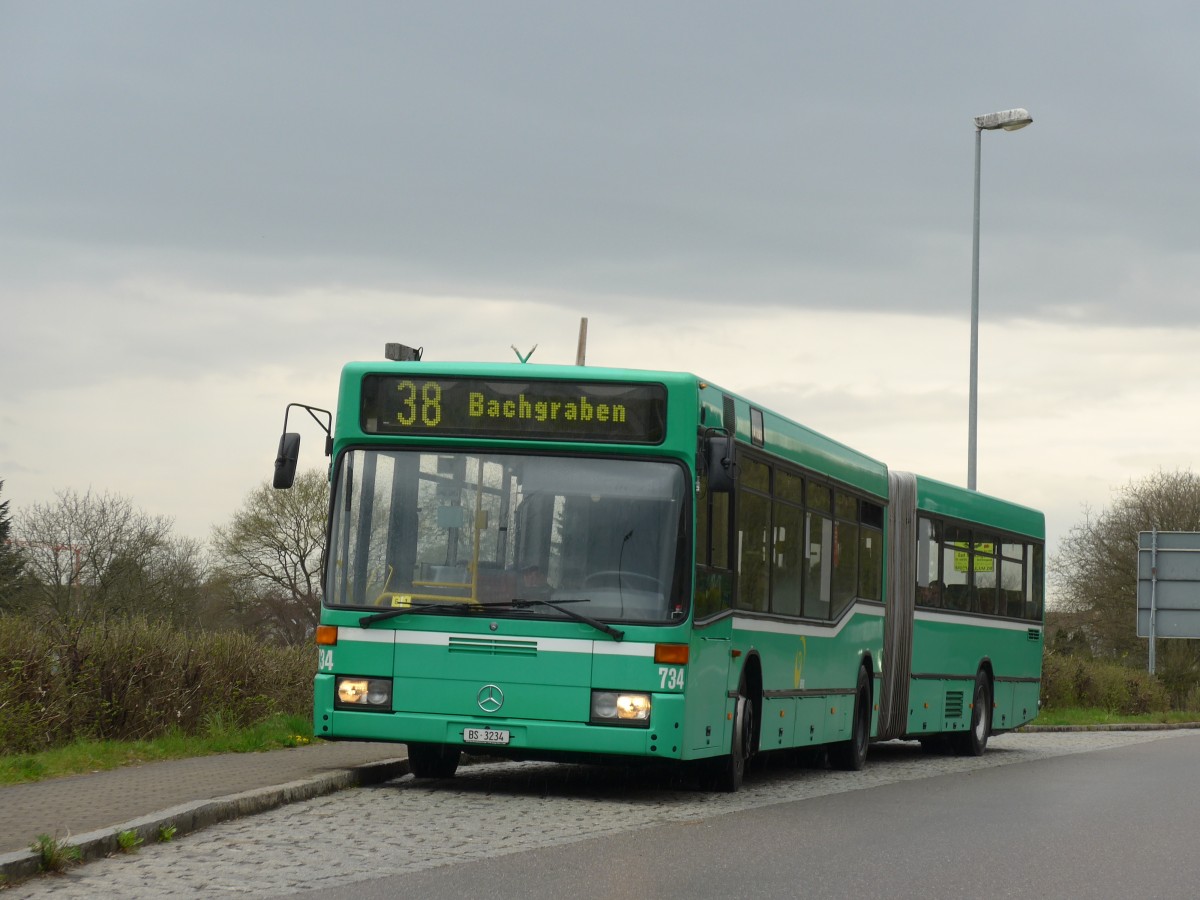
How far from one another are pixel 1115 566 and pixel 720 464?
49.3m

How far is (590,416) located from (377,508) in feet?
5.44

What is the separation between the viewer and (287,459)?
1273 centimetres

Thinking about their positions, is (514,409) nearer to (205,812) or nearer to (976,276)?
(205,812)

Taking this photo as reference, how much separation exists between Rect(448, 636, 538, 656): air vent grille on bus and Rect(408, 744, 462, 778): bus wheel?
1.37m

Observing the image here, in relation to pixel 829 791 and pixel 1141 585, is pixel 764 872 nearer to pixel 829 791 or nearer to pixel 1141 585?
pixel 829 791

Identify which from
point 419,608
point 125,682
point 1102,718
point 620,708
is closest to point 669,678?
point 620,708

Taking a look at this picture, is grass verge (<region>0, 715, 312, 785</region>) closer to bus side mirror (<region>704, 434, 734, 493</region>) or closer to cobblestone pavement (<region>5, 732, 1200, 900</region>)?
cobblestone pavement (<region>5, 732, 1200, 900</region>)

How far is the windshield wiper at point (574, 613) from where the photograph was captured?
12695 mm

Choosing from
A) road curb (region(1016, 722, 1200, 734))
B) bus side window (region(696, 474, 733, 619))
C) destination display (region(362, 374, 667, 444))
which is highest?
destination display (region(362, 374, 667, 444))

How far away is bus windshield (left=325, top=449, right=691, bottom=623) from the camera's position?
42.1 feet

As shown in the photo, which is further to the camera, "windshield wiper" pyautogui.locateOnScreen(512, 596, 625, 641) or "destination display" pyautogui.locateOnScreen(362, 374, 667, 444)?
"destination display" pyautogui.locateOnScreen(362, 374, 667, 444)

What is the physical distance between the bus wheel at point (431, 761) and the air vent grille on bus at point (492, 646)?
1.37 m

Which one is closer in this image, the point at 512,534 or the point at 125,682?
the point at 512,534

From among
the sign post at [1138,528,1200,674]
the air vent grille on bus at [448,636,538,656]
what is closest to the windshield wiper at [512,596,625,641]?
the air vent grille on bus at [448,636,538,656]
